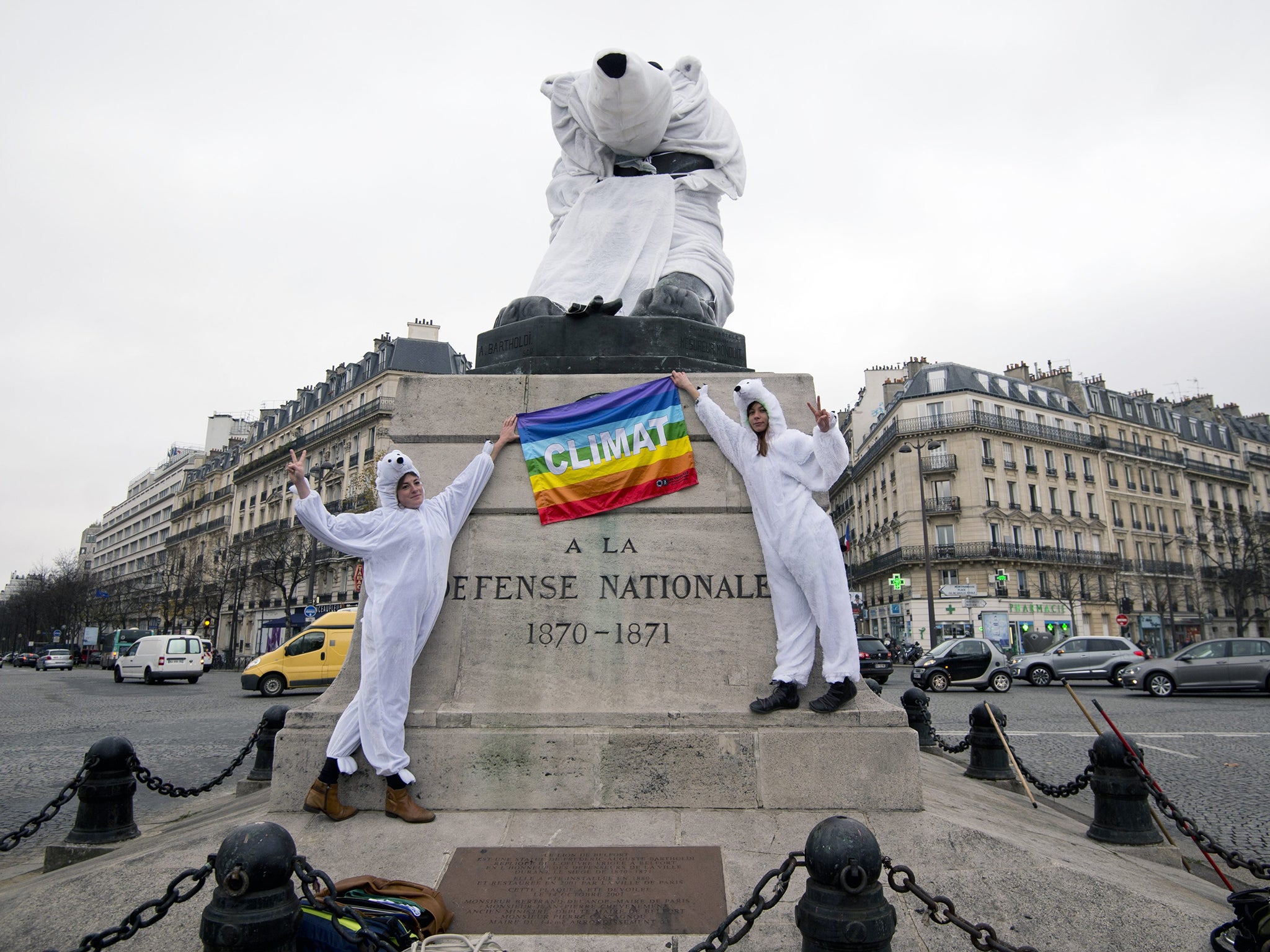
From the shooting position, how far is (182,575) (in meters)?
60.3

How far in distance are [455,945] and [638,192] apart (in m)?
4.99

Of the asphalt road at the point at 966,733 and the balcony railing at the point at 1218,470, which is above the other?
the balcony railing at the point at 1218,470

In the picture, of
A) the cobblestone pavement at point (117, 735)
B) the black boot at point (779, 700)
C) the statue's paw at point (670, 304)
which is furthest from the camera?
the cobblestone pavement at point (117, 735)

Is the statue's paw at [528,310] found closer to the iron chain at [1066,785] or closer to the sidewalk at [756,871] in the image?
the sidewalk at [756,871]

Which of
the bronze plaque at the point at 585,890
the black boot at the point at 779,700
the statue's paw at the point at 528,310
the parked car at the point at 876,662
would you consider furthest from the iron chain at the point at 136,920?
the parked car at the point at 876,662

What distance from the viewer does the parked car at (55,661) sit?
45.4 meters

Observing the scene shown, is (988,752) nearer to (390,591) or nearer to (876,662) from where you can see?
(390,591)

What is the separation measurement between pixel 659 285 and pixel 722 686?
256 centimetres

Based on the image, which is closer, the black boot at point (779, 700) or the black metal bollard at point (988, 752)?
the black boot at point (779, 700)

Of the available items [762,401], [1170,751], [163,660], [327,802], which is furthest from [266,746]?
[163,660]

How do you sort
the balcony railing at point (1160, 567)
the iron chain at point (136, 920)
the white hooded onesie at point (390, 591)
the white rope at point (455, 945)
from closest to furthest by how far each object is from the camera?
the iron chain at point (136, 920)
the white rope at point (455, 945)
the white hooded onesie at point (390, 591)
the balcony railing at point (1160, 567)

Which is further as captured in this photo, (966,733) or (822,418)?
(966,733)

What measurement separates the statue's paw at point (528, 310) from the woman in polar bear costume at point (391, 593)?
1.16m

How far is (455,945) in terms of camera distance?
2852 millimetres
